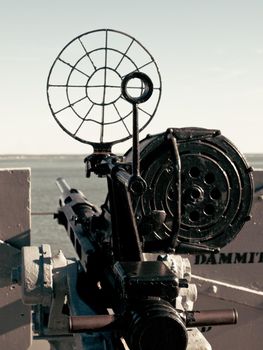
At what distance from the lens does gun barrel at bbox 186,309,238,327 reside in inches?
134

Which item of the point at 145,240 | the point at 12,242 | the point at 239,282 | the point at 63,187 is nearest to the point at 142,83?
the point at 145,240

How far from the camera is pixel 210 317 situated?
11.2 ft

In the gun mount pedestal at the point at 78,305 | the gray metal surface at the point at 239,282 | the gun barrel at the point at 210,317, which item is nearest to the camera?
the gun mount pedestal at the point at 78,305

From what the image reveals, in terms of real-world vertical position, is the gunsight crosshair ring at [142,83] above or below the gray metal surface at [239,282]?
above

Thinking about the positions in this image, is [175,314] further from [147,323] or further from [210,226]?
[210,226]

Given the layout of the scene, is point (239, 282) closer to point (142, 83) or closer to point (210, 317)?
point (210, 317)

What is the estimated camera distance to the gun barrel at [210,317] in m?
3.41

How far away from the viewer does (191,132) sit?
4500 millimetres

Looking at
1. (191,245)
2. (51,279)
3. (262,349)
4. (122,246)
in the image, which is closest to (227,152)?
(191,245)

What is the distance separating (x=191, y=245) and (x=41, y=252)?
4.41ft

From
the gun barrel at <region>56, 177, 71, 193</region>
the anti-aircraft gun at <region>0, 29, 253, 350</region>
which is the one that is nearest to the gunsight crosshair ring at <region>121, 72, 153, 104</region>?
the anti-aircraft gun at <region>0, 29, 253, 350</region>

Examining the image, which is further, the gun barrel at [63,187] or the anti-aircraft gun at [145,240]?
the gun barrel at [63,187]

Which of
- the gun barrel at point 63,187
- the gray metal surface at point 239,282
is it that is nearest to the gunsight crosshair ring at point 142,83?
the gray metal surface at point 239,282

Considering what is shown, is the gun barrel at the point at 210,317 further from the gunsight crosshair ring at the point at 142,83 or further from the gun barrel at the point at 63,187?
the gun barrel at the point at 63,187
